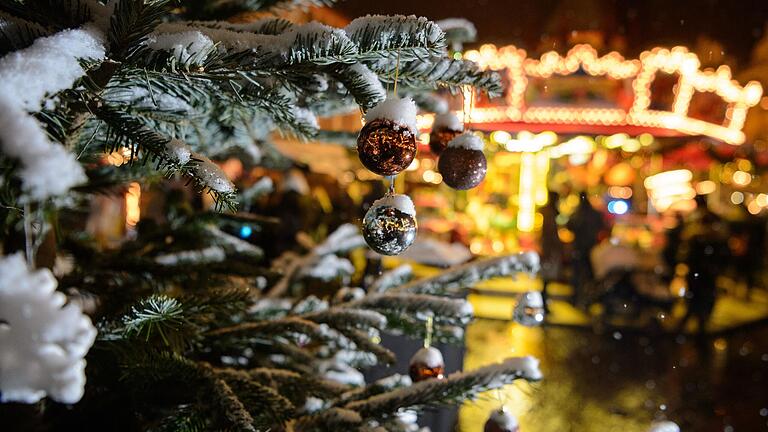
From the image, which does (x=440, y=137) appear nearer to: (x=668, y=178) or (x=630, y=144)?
(x=630, y=144)

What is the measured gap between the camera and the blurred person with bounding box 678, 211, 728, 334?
673cm

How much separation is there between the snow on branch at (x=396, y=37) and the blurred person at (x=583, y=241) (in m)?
7.35

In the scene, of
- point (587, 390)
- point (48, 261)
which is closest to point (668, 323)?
point (587, 390)

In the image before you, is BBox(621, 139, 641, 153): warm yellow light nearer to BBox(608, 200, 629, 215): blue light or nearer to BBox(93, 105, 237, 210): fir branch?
BBox(608, 200, 629, 215): blue light

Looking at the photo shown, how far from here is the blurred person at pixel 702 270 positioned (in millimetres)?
6734

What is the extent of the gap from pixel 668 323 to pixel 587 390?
2.86 meters

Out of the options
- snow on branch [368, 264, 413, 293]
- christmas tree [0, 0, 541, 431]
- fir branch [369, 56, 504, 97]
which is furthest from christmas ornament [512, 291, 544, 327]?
fir branch [369, 56, 504, 97]

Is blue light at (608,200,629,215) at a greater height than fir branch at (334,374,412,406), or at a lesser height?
lesser

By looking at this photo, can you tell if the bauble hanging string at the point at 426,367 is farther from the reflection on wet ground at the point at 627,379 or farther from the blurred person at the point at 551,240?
the blurred person at the point at 551,240

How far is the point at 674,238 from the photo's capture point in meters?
7.43

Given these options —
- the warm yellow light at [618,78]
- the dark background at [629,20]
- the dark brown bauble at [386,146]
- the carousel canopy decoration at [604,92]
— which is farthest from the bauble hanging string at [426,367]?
the carousel canopy decoration at [604,92]

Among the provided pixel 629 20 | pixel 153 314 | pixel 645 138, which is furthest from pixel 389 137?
pixel 629 20

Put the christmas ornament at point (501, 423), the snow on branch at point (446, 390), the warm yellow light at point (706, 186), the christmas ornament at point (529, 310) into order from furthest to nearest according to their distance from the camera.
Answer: the warm yellow light at point (706, 186)
the christmas ornament at point (529, 310)
the christmas ornament at point (501, 423)
the snow on branch at point (446, 390)

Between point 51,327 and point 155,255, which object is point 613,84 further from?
point 51,327
